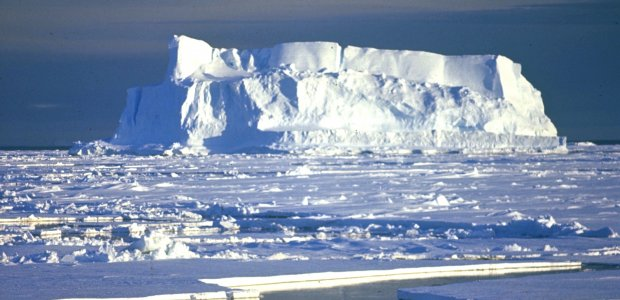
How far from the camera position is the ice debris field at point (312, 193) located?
31.1ft

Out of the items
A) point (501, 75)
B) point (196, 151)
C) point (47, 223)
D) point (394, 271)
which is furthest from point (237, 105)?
point (394, 271)

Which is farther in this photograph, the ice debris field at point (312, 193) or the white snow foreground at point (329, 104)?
the white snow foreground at point (329, 104)

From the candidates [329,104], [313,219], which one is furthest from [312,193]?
[329,104]

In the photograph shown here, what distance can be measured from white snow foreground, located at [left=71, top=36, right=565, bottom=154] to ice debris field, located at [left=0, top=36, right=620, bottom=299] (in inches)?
2.9

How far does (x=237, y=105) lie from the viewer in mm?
44219

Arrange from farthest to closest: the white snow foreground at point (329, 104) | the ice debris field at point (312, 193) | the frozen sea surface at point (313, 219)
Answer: the white snow foreground at point (329, 104) → the frozen sea surface at point (313, 219) → the ice debris field at point (312, 193)

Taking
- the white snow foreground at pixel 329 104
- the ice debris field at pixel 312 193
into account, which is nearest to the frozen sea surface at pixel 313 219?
the ice debris field at pixel 312 193

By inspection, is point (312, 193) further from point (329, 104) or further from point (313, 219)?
point (329, 104)

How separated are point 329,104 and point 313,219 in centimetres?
2981

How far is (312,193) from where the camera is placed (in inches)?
789

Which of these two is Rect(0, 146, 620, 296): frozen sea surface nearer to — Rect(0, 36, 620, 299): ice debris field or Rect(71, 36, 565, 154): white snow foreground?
Rect(0, 36, 620, 299): ice debris field

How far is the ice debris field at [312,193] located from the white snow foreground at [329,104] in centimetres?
7

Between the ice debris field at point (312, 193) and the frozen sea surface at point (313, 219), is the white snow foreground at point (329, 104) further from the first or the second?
the frozen sea surface at point (313, 219)

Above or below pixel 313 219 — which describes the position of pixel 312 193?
above
